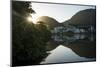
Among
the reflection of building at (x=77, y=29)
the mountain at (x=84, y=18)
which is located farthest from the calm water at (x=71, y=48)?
the mountain at (x=84, y=18)

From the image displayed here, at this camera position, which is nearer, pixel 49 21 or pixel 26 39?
pixel 26 39

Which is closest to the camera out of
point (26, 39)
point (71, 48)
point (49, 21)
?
point (26, 39)

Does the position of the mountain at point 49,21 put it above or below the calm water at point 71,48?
above

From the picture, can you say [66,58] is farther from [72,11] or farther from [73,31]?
[72,11]

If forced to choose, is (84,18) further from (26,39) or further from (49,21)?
(26,39)

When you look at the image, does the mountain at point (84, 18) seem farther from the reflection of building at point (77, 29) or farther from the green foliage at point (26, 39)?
the green foliage at point (26, 39)

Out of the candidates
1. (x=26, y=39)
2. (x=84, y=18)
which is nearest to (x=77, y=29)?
(x=84, y=18)
